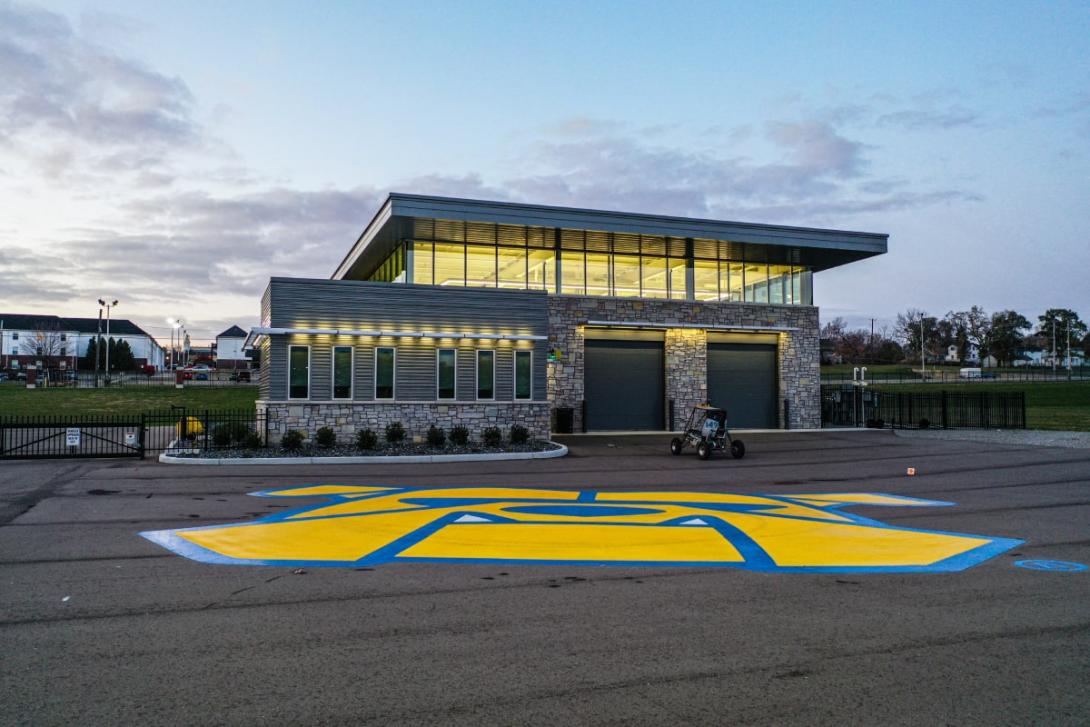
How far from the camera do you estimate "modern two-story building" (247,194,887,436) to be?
2438 centimetres

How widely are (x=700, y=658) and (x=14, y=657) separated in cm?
516

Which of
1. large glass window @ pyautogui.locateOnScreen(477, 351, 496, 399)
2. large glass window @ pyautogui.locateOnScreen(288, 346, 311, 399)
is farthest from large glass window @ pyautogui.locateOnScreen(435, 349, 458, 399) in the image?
large glass window @ pyautogui.locateOnScreen(288, 346, 311, 399)

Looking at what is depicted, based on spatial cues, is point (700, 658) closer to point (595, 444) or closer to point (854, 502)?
point (854, 502)

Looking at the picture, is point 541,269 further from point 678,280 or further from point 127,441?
point 127,441

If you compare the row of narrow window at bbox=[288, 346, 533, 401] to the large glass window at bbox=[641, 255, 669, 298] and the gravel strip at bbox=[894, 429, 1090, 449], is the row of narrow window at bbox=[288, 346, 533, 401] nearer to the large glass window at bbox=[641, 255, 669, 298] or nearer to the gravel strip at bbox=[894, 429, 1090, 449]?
the large glass window at bbox=[641, 255, 669, 298]

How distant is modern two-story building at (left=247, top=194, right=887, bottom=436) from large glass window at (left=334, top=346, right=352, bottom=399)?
0.04m

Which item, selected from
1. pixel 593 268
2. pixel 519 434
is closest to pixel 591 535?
pixel 519 434

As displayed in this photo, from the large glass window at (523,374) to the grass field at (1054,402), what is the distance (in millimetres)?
23039

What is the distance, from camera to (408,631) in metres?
6.25

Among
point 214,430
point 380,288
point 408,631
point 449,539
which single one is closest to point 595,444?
point 380,288

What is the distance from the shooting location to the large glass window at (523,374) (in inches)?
1032

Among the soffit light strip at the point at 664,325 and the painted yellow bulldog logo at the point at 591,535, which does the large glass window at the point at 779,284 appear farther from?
the painted yellow bulldog logo at the point at 591,535

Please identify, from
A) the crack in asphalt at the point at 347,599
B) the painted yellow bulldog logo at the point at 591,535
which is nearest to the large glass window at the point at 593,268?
the painted yellow bulldog logo at the point at 591,535

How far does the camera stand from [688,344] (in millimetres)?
32312
